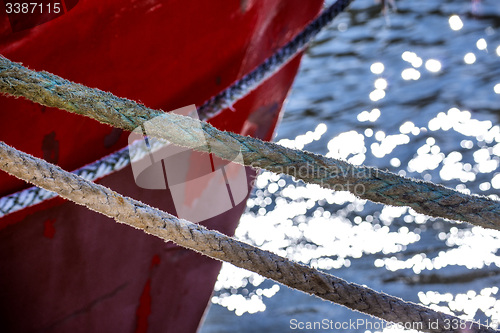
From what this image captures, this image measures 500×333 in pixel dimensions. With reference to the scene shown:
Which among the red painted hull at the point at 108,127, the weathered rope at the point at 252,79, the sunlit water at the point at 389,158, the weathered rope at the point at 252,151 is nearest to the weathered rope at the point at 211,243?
the weathered rope at the point at 252,151

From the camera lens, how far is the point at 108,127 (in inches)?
69.3

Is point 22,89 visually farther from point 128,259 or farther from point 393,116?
point 393,116

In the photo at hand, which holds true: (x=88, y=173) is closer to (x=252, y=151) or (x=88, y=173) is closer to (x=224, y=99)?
(x=224, y=99)

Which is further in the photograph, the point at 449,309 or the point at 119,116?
the point at 449,309

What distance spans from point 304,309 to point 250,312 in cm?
28

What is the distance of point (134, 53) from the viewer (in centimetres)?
170

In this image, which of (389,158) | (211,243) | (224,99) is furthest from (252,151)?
(389,158)

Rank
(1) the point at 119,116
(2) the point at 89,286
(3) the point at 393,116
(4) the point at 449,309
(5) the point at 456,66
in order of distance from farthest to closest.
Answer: (5) the point at 456,66, (3) the point at 393,116, (4) the point at 449,309, (2) the point at 89,286, (1) the point at 119,116

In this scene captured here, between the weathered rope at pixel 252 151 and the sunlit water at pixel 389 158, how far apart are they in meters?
1.92

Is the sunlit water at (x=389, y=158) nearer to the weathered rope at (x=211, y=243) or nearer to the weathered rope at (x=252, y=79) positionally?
the weathered rope at (x=252, y=79)

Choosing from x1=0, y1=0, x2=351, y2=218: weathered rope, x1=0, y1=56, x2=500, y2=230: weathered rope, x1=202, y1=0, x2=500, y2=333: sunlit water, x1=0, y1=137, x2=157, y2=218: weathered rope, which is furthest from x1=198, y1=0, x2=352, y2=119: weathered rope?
x1=202, y1=0, x2=500, y2=333: sunlit water

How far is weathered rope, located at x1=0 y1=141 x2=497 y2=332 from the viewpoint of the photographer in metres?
1.21

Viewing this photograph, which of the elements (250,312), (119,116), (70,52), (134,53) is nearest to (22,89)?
(119,116)

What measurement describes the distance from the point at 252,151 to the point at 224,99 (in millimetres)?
768
